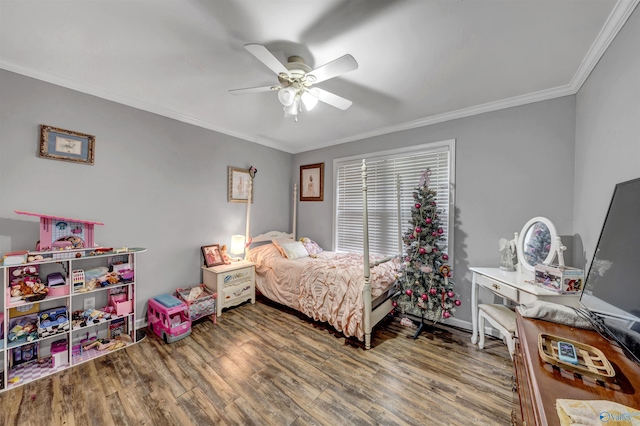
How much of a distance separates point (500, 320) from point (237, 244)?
327 cm

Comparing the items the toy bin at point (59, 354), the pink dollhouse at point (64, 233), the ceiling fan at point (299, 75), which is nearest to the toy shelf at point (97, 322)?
the toy bin at point (59, 354)

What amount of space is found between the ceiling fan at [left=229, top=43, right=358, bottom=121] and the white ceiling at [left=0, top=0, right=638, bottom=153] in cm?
13

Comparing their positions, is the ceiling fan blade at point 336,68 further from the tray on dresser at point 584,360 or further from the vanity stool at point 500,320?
the vanity stool at point 500,320

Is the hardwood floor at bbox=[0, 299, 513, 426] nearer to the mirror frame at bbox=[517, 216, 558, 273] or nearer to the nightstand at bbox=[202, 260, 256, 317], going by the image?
the nightstand at bbox=[202, 260, 256, 317]

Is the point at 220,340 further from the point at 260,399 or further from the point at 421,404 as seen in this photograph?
the point at 421,404

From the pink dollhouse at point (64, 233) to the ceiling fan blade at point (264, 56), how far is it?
7.13 ft

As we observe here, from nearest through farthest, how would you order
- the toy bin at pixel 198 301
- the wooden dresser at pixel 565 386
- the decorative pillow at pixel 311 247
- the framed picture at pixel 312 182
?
the wooden dresser at pixel 565 386 < the toy bin at pixel 198 301 < the decorative pillow at pixel 311 247 < the framed picture at pixel 312 182

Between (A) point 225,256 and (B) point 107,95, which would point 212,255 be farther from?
(B) point 107,95

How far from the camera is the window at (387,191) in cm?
297

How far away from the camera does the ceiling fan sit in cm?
153

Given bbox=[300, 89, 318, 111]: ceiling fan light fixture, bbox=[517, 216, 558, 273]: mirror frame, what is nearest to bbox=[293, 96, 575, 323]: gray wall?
bbox=[517, 216, 558, 273]: mirror frame

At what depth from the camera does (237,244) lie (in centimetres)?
351

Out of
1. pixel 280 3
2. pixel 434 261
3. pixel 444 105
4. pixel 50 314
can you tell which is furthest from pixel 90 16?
pixel 434 261

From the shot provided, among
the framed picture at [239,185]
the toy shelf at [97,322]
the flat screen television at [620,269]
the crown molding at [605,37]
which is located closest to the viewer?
the flat screen television at [620,269]
